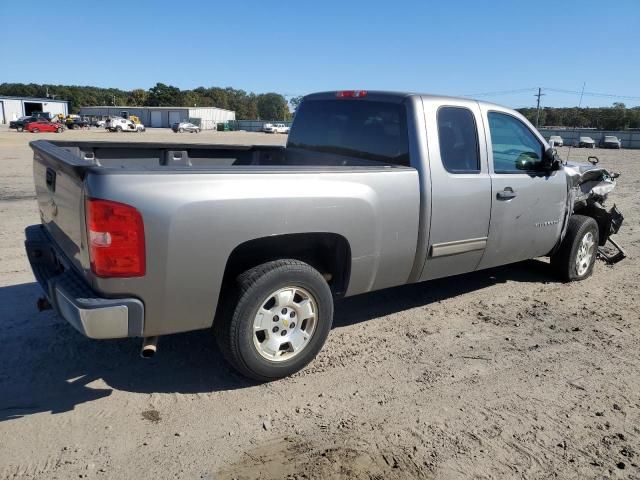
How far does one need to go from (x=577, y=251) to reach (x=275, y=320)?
13.2 feet

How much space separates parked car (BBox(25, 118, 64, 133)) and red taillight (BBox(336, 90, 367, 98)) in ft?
190

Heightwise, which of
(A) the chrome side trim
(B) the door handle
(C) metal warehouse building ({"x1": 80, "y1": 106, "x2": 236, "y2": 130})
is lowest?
(A) the chrome side trim

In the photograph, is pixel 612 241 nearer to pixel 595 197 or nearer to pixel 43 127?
pixel 595 197

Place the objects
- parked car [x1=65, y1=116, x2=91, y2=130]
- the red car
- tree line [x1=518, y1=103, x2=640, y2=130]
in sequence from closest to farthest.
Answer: the red car, parked car [x1=65, y1=116, x2=91, y2=130], tree line [x1=518, y1=103, x2=640, y2=130]

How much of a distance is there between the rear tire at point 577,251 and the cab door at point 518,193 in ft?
1.34

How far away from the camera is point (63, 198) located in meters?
3.24

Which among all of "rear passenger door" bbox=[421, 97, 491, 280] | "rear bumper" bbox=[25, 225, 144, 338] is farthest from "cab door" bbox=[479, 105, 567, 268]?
"rear bumper" bbox=[25, 225, 144, 338]

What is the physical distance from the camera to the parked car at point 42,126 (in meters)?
53.8

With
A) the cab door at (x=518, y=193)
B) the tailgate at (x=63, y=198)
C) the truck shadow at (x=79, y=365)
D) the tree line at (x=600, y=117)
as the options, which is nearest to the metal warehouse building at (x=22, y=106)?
the tree line at (x=600, y=117)

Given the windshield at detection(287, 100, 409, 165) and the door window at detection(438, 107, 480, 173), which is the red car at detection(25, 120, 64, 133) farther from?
the door window at detection(438, 107, 480, 173)

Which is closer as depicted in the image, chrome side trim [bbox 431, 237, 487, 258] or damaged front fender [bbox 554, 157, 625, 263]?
chrome side trim [bbox 431, 237, 487, 258]

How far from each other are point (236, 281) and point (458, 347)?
1983 millimetres

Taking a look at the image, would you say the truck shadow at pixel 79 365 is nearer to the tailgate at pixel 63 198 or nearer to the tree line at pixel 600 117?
the tailgate at pixel 63 198

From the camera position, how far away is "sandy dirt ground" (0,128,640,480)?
2.76 meters
